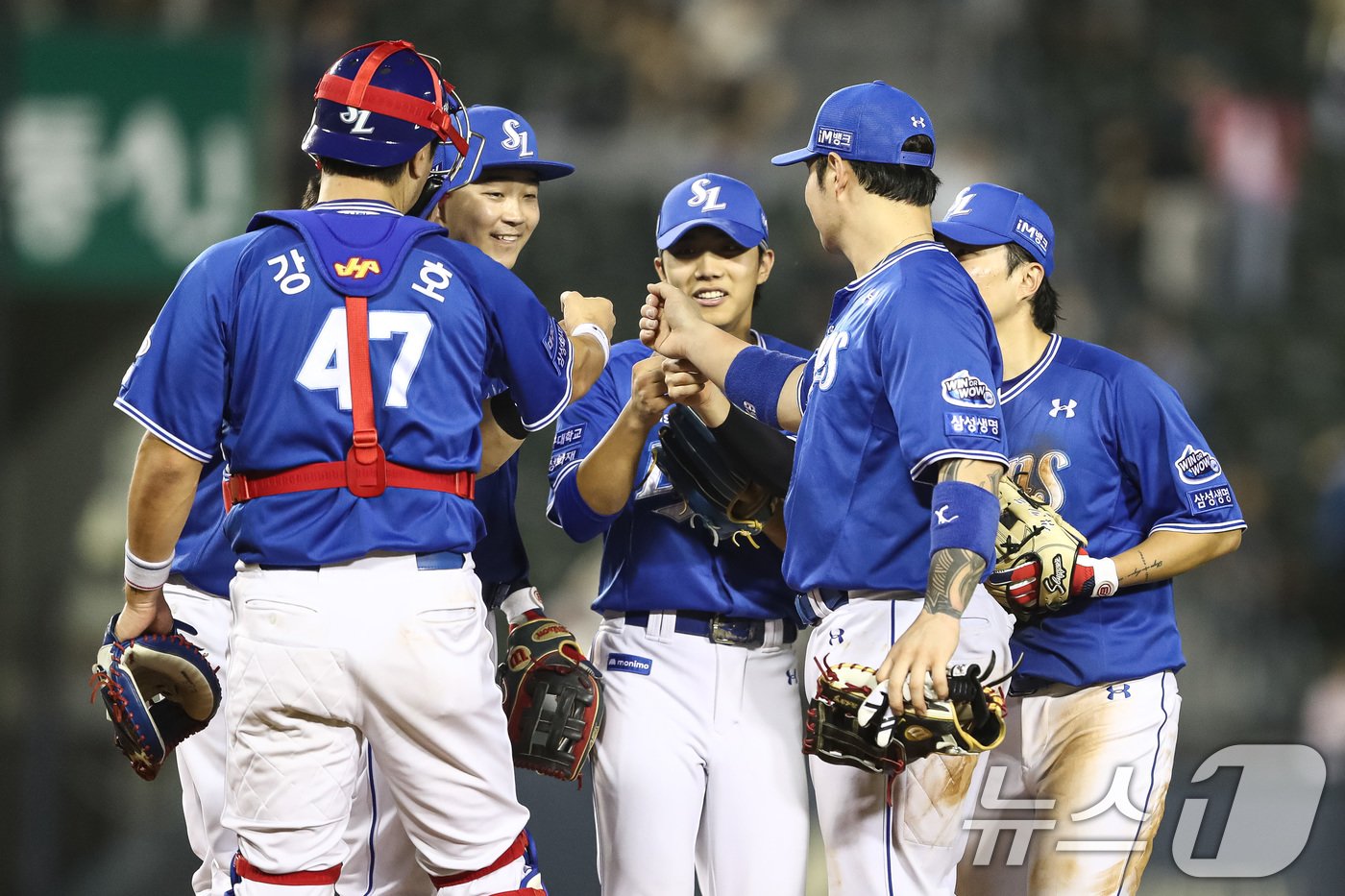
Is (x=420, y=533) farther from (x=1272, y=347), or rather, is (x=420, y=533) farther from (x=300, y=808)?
(x=1272, y=347)

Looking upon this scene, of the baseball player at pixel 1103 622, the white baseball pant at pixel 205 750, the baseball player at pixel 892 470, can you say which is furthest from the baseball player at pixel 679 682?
the white baseball pant at pixel 205 750

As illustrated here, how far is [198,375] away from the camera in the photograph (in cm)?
271

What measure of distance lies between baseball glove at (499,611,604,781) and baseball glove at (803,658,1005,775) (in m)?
0.63

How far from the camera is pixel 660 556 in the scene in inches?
133

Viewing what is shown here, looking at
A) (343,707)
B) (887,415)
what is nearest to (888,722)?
(887,415)

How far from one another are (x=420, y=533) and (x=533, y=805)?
184 cm

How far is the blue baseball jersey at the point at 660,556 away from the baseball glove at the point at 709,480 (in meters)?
0.07

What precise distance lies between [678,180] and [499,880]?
22.2 ft

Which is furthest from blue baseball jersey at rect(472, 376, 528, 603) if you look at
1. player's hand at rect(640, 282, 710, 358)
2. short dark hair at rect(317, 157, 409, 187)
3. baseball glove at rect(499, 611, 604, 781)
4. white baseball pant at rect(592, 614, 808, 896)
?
short dark hair at rect(317, 157, 409, 187)

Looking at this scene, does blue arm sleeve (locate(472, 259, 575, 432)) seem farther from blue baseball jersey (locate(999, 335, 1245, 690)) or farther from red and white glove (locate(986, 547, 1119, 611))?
blue baseball jersey (locate(999, 335, 1245, 690))

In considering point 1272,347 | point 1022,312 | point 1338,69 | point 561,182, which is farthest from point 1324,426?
point 1022,312

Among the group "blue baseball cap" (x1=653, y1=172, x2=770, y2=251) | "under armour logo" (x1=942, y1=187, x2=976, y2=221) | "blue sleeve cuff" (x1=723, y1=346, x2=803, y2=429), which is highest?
"under armour logo" (x1=942, y1=187, x2=976, y2=221)

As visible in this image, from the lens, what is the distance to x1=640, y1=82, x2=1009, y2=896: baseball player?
8.75 ft

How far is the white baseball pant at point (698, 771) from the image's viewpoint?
A: 10.6ft
